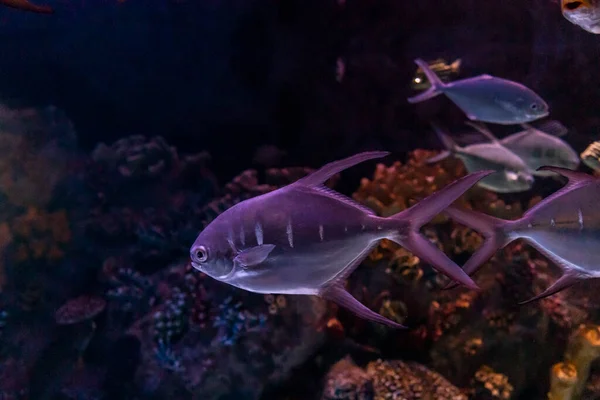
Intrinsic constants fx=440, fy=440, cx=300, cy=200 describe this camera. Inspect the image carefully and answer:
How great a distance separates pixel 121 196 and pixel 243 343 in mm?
3448

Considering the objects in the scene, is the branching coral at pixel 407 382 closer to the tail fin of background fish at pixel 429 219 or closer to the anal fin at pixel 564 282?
the anal fin at pixel 564 282

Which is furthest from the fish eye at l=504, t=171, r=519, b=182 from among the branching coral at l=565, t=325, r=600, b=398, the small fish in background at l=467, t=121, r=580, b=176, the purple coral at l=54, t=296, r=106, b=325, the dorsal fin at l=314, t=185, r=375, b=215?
the purple coral at l=54, t=296, r=106, b=325

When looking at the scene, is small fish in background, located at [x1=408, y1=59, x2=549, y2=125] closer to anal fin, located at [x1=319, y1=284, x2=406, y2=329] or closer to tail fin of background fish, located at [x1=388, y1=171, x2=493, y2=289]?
tail fin of background fish, located at [x1=388, y1=171, x2=493, y2=289]

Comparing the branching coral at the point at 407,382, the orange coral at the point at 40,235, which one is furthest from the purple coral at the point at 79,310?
the branching coral at the point at 407,382

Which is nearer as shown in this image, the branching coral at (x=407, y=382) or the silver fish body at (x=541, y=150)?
the branching coral at (x=407, y=382)

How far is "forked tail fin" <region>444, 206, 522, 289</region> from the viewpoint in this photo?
1592 mm

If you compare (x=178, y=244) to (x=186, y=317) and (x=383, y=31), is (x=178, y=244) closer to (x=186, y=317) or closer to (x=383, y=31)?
(x=186, y=317)

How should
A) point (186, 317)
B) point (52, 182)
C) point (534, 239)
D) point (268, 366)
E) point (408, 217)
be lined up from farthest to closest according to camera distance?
point (52, 182) < point (186, 317) < point (268, 366) < point (534, 239) < point (408, 217)

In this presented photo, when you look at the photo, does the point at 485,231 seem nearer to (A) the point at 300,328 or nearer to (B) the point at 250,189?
(A) the point at 300,328

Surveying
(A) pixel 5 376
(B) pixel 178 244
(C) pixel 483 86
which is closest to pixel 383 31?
(C) pixel 483 86

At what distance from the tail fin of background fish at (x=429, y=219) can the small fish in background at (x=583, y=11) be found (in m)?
1.38

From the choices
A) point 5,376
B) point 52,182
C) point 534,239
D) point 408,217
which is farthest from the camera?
point 52,182

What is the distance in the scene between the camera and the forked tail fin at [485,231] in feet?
5.22

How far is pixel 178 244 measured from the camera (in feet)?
16.1
